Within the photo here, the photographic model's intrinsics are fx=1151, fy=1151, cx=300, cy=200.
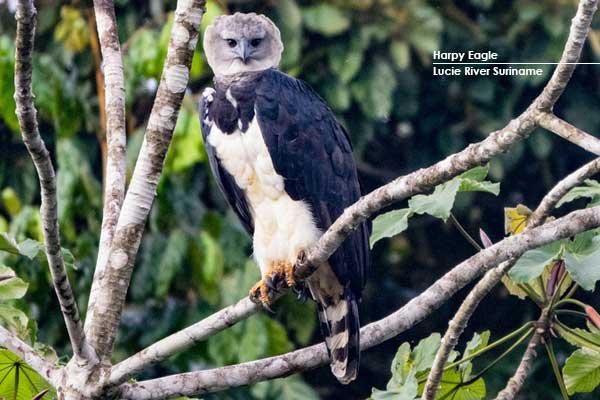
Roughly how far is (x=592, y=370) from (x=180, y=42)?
1356 millimetres

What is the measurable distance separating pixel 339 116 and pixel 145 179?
346 cm

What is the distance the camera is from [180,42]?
282 cm

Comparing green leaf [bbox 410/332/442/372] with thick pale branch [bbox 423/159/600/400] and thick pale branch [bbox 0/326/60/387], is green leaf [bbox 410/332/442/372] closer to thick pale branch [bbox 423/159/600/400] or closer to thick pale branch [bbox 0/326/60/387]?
thick pale branch [bbox 423/159/600/400]

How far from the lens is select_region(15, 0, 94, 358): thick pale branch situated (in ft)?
7.91

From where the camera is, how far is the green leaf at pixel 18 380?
9.50ft

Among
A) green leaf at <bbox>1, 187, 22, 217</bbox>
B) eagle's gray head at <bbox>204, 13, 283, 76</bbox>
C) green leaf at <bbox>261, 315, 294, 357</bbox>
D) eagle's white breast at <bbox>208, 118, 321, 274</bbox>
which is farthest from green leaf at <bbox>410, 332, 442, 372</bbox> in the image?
green leaf at <bbox>1, 187, 22, 217</bbox>

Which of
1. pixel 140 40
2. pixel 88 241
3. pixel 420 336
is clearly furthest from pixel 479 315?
pixel 140 40

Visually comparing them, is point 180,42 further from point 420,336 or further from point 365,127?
point 420,336

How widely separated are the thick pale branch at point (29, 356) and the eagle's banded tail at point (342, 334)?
816 millimetres

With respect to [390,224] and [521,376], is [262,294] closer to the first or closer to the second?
[390,224]

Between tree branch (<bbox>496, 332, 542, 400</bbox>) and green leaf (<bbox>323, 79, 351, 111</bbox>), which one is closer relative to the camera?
tree branch (<bbox>496, 332, 542, 400</bbox>)

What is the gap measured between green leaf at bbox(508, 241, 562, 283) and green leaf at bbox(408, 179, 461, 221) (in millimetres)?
213

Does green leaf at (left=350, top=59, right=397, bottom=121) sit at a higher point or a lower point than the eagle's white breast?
lower

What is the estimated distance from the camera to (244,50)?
4105mm
